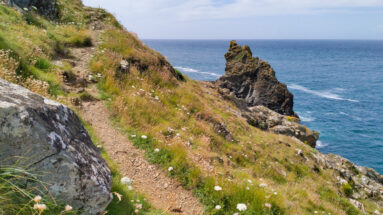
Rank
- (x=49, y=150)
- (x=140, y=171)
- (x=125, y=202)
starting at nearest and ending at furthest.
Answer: (x=49, y=150) < (x=125, y=202) < (x=140, y=171)

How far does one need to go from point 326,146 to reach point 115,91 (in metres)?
40.0

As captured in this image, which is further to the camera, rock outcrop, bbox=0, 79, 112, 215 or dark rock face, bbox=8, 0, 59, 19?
dark rock face, bbox=8, 0, 59, 19

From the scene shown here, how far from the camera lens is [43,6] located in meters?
19.5

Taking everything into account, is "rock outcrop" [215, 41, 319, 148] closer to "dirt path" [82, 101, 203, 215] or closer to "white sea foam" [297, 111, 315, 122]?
"white sea foam" [297, 111, 315, 122]

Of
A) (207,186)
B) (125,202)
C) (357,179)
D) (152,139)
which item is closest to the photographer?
(125,202)

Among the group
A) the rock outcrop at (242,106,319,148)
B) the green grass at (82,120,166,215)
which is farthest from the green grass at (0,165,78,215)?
the rock outcrop at (242,106,319,148)

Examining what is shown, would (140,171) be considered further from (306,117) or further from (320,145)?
(306,117)

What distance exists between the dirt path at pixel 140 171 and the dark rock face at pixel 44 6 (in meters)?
11.9

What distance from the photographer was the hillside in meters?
7.30

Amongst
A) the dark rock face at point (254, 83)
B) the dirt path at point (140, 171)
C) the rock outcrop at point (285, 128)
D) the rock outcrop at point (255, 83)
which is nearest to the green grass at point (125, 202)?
the dirt path at point (140, 171)

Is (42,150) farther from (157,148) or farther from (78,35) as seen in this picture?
(78,35)

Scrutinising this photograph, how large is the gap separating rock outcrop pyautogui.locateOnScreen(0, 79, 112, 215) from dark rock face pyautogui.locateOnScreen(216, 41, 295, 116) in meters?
46.3

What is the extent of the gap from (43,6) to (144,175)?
59.7 feet

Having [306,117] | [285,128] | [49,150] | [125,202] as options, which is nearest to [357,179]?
[285,128]
